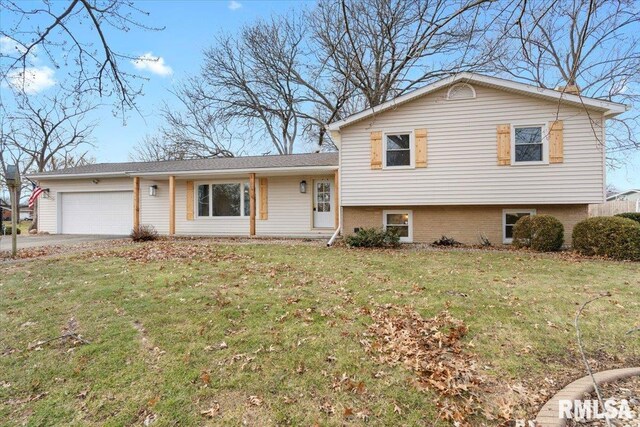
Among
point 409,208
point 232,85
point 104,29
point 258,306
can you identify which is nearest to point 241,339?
point 258,306

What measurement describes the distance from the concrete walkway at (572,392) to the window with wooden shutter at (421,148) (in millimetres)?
8109

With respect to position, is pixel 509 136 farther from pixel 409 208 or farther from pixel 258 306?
pixel 258 306

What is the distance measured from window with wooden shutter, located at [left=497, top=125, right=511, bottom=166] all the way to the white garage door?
14.4 m

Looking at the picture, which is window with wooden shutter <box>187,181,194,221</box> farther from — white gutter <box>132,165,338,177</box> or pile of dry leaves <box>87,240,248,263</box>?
pile of dry leaves <box>87,240,248,263</box>

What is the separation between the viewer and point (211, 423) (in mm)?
2590

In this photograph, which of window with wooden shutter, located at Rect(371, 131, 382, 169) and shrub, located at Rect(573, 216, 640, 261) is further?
window with wooden shutter, located at Rect(371, 131, 382, 169)

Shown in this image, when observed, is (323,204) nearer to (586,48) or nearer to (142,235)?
(142,235)

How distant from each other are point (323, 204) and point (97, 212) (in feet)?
33.2

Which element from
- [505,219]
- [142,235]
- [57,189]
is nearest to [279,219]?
[142,235]

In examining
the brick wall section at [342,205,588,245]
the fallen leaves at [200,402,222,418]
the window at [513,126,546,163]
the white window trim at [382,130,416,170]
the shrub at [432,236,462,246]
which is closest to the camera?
the fallen leaves at [200,402,222,418]

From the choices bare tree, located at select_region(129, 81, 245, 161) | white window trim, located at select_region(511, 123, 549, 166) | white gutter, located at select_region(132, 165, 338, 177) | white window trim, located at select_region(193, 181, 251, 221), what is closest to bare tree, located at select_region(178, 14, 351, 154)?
bare tree, located at select_region(129, 81, 245, 161)

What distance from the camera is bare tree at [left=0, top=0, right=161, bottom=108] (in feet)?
14.3

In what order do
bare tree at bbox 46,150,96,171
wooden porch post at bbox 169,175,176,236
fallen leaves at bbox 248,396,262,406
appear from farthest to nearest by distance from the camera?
bare tree at bbox 46,150,96,171 → wooden porch post at bbox 169,175,176,236 → fallen leaves at bbox 248,396,262,406

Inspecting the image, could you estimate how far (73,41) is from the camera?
4.86 meters
